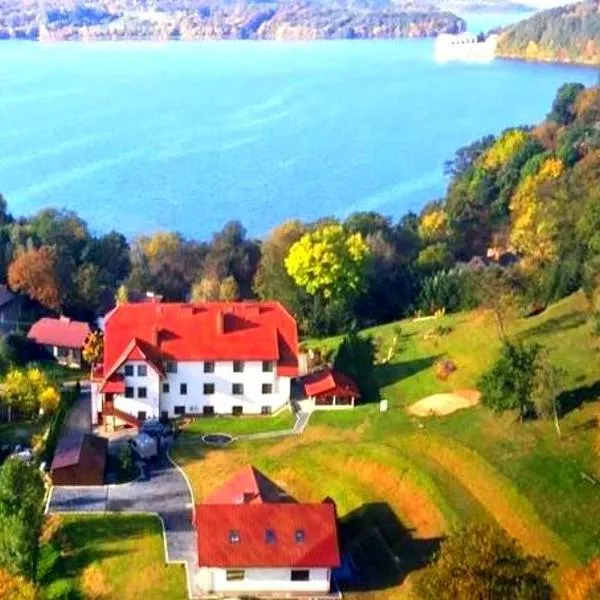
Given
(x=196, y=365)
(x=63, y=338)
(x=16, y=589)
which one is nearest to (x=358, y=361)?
(x=196, y=365)

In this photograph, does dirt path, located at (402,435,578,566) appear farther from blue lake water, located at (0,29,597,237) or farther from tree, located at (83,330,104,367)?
blue lake water, located at (0,29,597,237)

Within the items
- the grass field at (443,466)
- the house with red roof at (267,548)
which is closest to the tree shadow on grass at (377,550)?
the grass field at (443,466)

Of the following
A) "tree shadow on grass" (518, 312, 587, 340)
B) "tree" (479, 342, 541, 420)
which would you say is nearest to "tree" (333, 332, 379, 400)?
"tree shadow on grass" (518, 312, 587, 340)

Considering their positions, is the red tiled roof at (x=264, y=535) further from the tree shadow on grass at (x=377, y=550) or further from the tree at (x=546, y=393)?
the tree at (x=546, y=393)

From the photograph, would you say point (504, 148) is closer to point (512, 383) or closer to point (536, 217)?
point (536, 217)

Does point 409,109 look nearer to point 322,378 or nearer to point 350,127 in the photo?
point 350,127
